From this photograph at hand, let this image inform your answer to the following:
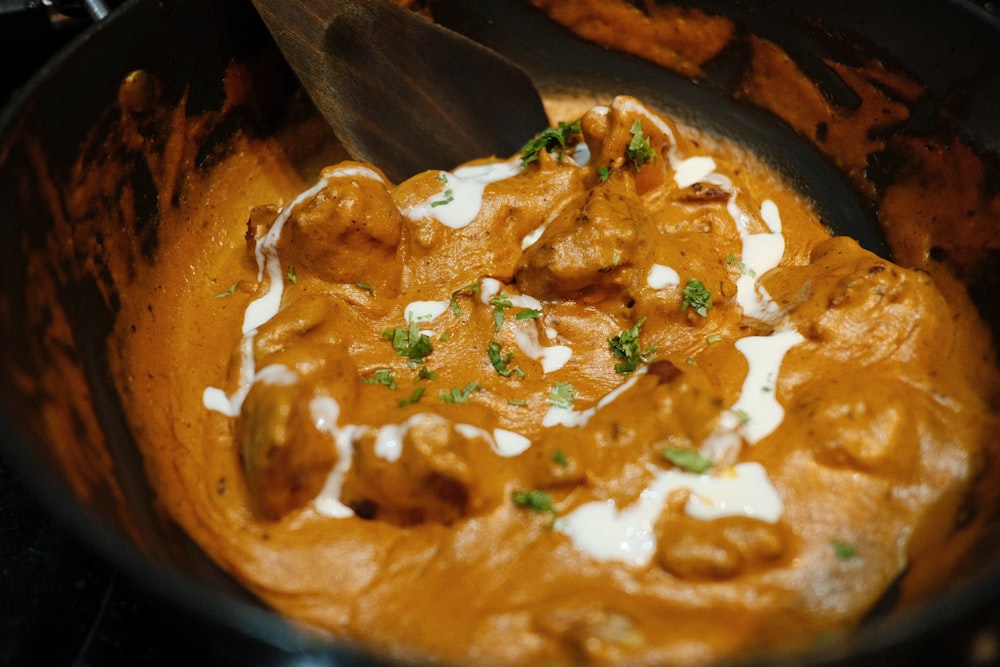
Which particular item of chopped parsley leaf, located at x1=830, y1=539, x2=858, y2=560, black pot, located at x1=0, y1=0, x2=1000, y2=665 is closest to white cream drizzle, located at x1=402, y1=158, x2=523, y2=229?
black pot, located at x1=0, y1=0, x2=1000, y2=665

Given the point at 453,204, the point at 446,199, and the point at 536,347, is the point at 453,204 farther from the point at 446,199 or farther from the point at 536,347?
the point at 536,347

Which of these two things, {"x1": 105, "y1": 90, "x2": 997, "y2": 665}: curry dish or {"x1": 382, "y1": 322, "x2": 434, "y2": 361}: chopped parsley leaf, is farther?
{"x1": 382, "y1": 322, "x2": 434, "y2": 361}: chopped parsley leaf

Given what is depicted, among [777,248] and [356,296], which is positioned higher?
[356,296]

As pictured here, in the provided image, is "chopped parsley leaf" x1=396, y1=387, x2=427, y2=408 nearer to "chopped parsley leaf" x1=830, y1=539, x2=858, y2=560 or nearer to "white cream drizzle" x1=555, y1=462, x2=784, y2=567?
"white cream drizzle" x1=555, y1=462, x2=784, y2=567

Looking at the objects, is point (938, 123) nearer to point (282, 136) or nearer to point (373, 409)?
point (373, 409)

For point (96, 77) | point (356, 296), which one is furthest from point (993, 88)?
point (96, 77)

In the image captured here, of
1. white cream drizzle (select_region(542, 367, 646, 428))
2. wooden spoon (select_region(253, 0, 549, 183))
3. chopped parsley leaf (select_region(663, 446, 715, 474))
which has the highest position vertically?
wooden spoon (select_region(253, 0, 549, 183))

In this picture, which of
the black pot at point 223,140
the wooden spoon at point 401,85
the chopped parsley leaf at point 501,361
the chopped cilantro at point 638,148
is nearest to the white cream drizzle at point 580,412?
the chopped parsley leaf at point 501,361
